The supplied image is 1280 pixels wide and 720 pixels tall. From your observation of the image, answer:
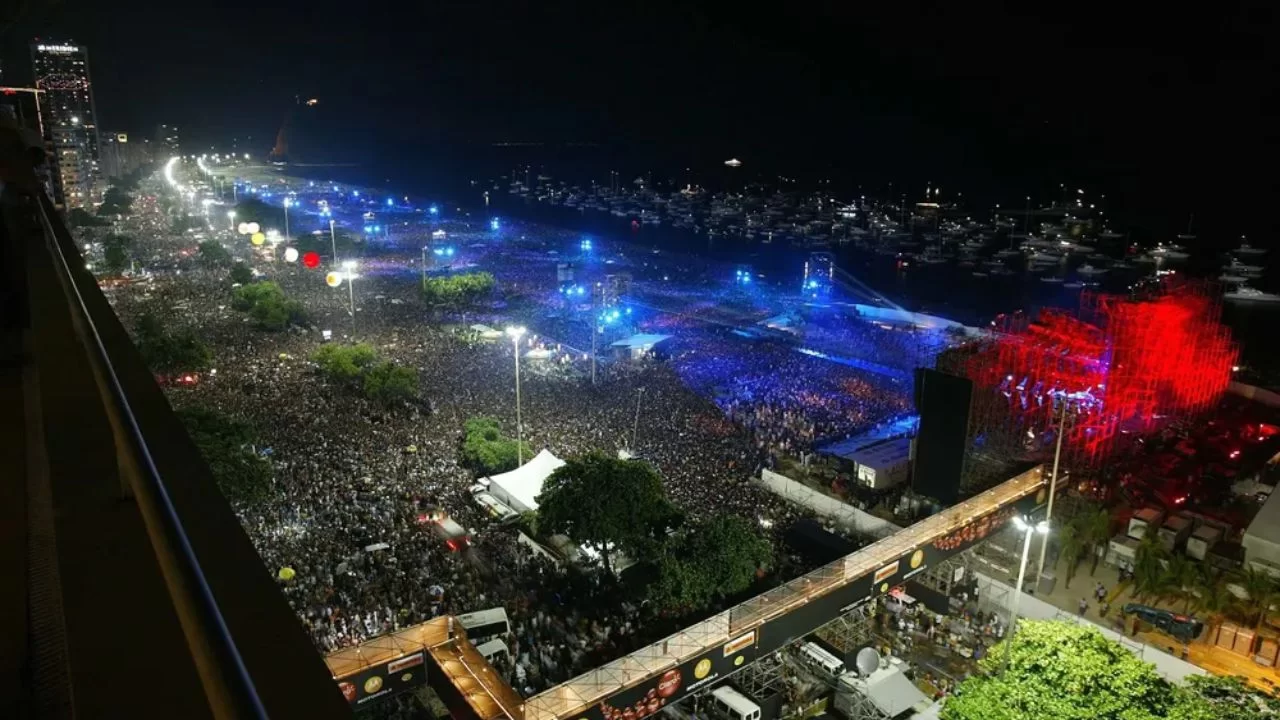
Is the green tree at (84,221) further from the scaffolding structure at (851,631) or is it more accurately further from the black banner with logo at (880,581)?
the black banner with logo at (880,581)

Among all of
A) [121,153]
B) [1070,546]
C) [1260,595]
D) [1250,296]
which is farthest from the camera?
[121,153]

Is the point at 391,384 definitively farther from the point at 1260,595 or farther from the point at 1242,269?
the point at 1242,269

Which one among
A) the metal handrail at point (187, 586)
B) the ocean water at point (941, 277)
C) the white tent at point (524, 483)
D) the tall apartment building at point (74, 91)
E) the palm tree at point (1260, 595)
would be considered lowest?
the ocean water at point (941, 277)

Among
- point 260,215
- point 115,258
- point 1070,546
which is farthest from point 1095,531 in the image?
point 260,215

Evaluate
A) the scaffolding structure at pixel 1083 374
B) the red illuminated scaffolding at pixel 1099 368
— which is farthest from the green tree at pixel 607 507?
the red illuminated scaffolding at pixel 1099 368

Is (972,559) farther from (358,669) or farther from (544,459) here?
(358,669)

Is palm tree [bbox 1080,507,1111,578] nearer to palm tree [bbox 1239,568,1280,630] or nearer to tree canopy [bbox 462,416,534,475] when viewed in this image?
palm tree [bbox 1239,568,1280,630]

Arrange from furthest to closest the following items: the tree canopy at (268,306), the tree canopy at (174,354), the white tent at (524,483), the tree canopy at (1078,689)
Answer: the tree canopy at (268,306)
the tree canopy at (174,354)
the white tent at (524,483)
the tree canopy at (1078,689)

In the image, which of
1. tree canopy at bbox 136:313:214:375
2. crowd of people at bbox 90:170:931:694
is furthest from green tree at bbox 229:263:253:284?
tree canopy at bbox 136:313:214:375
